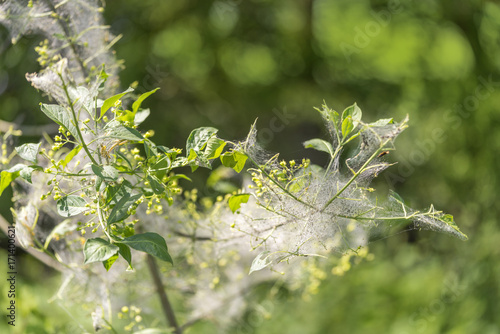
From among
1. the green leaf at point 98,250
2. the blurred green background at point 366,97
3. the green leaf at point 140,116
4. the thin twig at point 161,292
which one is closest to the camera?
the green leaf at point 98,250

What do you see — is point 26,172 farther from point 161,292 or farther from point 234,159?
point 161,292

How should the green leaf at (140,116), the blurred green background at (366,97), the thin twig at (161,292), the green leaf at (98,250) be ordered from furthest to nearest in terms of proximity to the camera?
the blurred green background at (366,97) < the thin twig at (161,292) < the green leaf at (140,116) < the green leaf at (98,250)

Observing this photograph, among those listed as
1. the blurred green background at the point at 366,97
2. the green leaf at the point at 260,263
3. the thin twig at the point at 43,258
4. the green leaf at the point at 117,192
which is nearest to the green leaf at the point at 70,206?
the green leaf at the point at 117,192

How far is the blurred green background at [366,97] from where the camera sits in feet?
4.50

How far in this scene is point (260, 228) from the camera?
483 millimetres

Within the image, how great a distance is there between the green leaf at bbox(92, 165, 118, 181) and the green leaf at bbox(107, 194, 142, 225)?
0.07 ft

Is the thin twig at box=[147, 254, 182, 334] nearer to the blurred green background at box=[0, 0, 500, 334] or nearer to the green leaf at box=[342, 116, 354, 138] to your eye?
the green leaf at box=[342, 116, 354, 138]

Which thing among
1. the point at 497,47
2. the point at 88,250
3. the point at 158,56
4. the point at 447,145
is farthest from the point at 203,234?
the point at 158,56

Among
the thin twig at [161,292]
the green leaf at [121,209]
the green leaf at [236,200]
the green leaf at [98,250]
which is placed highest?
the green leaf at [121,209]

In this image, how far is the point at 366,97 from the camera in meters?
2.04

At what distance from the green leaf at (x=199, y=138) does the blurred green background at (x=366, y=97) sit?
75 cm

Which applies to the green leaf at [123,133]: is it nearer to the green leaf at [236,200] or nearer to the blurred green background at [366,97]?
the green leaf at [236,200]

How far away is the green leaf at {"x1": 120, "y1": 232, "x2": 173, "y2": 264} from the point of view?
38 centimetres

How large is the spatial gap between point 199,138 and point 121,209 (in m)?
0.09
